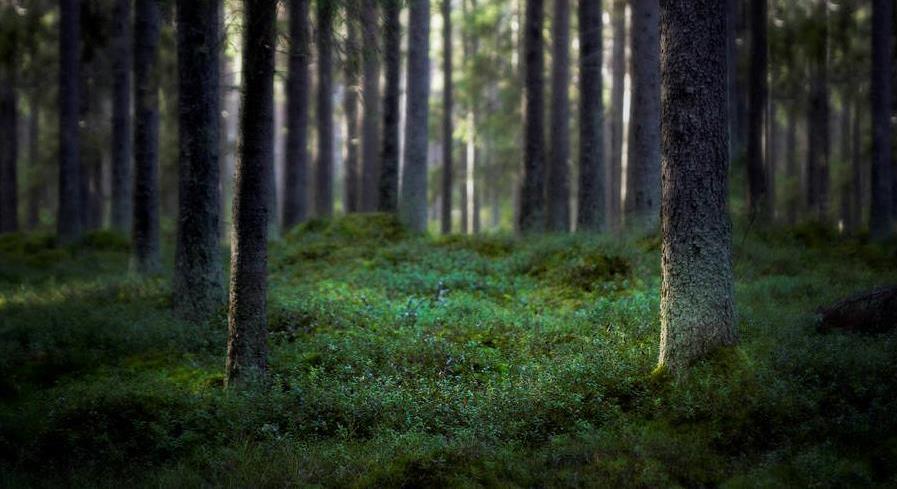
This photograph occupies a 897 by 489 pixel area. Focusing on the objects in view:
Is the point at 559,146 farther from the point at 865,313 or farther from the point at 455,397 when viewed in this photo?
the point at 455,397

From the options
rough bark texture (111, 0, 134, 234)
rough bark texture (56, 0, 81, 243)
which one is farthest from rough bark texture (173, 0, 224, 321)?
rough bark texture (56, 0, 81, 243)

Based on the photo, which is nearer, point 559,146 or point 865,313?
point 865,313

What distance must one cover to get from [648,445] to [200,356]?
5699mm

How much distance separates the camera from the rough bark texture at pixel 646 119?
1554cm

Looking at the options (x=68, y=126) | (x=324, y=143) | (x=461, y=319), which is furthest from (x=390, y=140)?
(x=461, y=319)

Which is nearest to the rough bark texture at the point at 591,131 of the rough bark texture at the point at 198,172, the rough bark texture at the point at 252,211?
the rough bark texture at the point at 198,172

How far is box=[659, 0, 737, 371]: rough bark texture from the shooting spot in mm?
7531

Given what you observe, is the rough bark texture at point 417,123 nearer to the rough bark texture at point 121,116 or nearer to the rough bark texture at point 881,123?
the rough bark texture at point 121,116

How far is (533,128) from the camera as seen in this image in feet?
63.8

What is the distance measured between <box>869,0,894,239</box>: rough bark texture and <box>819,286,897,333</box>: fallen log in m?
11.3

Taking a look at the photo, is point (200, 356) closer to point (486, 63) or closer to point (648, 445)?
point (648, 445)

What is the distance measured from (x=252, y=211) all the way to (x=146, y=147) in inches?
298

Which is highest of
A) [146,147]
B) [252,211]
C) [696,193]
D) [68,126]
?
[68,126]

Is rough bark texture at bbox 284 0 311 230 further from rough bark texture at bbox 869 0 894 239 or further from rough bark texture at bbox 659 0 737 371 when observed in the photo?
rough bark texture at bbox 869 0 894 239
